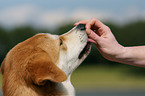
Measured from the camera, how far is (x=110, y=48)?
166 inches

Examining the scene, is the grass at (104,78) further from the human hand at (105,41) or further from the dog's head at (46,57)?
the human hand at (105,41)

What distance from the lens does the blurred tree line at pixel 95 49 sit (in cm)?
4784

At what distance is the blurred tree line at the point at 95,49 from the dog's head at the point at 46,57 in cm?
4206

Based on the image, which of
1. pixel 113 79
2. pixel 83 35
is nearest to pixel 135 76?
pixel 113 79

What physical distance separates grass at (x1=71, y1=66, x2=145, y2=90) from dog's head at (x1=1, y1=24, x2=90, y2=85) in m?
32.3

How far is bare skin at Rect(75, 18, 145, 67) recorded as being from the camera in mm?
4234

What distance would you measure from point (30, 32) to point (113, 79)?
20.8 meters

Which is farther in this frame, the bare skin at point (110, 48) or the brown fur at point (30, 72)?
the bare skin at point (110, 48)

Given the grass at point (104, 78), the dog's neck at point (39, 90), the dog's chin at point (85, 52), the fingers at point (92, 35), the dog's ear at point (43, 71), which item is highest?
the fingers at point (92, 35)

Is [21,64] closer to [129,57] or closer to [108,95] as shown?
[129,57]

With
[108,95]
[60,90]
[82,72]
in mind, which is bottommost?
[82,72]

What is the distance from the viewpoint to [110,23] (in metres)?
56.5

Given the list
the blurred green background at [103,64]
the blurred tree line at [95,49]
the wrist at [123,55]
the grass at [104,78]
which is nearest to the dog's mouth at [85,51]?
the wrist at [123,55]

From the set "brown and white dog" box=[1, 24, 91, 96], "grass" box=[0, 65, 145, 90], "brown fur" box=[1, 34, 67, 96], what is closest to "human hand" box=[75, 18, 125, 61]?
"brown and white dog" box=[1, 24, 91, 96]
